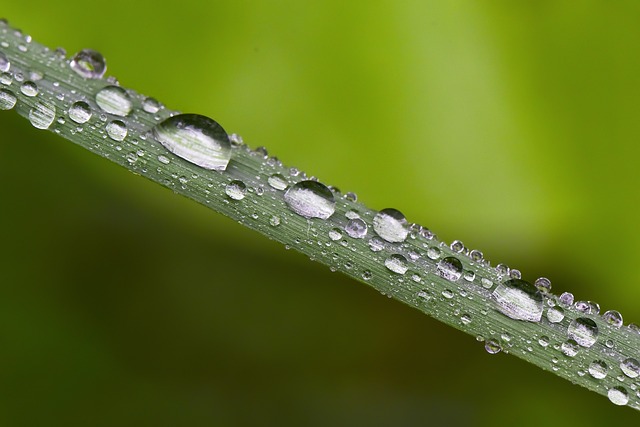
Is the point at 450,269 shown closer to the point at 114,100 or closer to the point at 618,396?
the point at 618,396

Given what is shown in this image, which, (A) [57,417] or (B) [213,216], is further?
(B) [213,216]

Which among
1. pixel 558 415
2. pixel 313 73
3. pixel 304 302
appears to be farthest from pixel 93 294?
pixel 558 415

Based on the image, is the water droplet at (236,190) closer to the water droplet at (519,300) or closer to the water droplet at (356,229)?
the water droplet at (356,229)

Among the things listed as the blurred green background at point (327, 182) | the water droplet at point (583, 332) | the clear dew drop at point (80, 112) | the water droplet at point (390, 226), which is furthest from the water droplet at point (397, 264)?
the blurred green background at point (327, 182)

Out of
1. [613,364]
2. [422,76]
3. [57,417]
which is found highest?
[422,76]

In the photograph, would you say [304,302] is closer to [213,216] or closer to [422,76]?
[213,216]

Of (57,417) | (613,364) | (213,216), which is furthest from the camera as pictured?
(213,216)

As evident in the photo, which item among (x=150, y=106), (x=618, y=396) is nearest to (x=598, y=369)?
(x=618, y=396)

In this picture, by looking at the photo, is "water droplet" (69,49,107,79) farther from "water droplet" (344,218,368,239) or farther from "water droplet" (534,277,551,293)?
"water droplet" (534,277,551,293)
